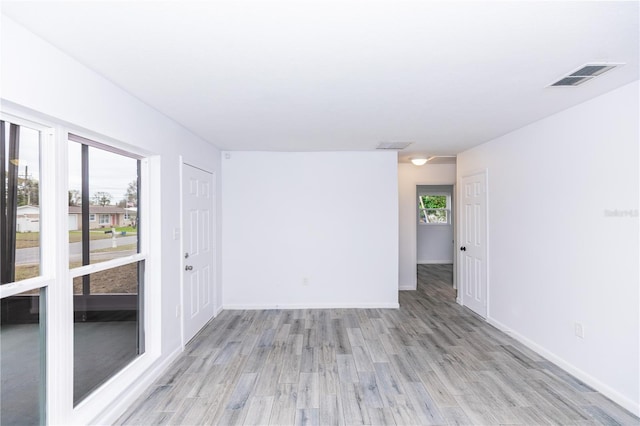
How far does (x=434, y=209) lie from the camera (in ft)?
29.6

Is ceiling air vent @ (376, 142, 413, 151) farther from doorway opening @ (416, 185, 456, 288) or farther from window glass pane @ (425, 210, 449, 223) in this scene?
window glass pane @ (425, 210, 449, 223)

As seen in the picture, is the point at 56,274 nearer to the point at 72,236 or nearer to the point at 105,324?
the point at 72,236

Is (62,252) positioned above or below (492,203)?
below

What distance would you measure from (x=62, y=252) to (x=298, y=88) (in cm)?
183

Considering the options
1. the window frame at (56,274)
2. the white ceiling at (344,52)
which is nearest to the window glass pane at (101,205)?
the window frame at (56,274)

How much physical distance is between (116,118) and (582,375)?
423 centimetres

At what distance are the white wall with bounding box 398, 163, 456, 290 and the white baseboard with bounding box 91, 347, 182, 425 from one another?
4.23 meters

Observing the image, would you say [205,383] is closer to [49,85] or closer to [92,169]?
[92,169]

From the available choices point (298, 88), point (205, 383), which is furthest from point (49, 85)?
point (205, 383)

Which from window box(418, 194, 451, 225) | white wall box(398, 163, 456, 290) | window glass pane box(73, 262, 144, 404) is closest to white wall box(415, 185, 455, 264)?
window box(418, 194, 451, 225)

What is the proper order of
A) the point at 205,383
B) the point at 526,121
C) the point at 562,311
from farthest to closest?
the point at 526,121
the point at 562,311
the point at 205,383

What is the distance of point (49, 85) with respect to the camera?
1636 millimetres

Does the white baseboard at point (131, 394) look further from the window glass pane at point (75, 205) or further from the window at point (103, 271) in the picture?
the window glass pane at point (75, 205)

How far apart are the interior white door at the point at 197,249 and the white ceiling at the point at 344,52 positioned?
986 mm
